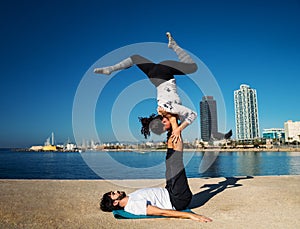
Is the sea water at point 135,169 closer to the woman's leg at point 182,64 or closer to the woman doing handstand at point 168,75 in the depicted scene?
the woman doing handstand at point 168,75

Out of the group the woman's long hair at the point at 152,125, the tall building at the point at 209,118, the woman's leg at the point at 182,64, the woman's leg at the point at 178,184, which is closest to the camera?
the woman's leg at the point at 182,64

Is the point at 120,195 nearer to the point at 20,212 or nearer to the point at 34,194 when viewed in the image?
the point at 20,212

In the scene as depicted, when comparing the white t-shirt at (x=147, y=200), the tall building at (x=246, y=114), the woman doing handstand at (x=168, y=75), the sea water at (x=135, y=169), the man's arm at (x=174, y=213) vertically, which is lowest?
the sea water at (x=135, y=169)

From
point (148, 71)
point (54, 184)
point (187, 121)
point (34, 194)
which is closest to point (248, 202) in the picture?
point (187, 121)

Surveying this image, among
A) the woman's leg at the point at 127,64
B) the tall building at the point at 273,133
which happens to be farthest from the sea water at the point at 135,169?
the tall building at the point at 273,133

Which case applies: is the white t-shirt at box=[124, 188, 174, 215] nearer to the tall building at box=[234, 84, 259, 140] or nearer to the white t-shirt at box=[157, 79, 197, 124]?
the white t-shirt at box=[157, 79, 197, 124]

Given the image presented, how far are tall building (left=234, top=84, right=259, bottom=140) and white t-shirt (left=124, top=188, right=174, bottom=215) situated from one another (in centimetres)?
16194

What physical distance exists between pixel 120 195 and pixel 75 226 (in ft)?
3.65

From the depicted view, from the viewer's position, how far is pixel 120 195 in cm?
529

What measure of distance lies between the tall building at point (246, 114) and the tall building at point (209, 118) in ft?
517

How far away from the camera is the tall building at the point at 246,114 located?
520ft

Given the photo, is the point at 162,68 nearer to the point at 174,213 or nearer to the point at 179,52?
the point at 179,52

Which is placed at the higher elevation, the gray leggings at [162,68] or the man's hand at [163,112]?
the gray leggings at [162,68]

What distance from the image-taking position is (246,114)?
162 metres
